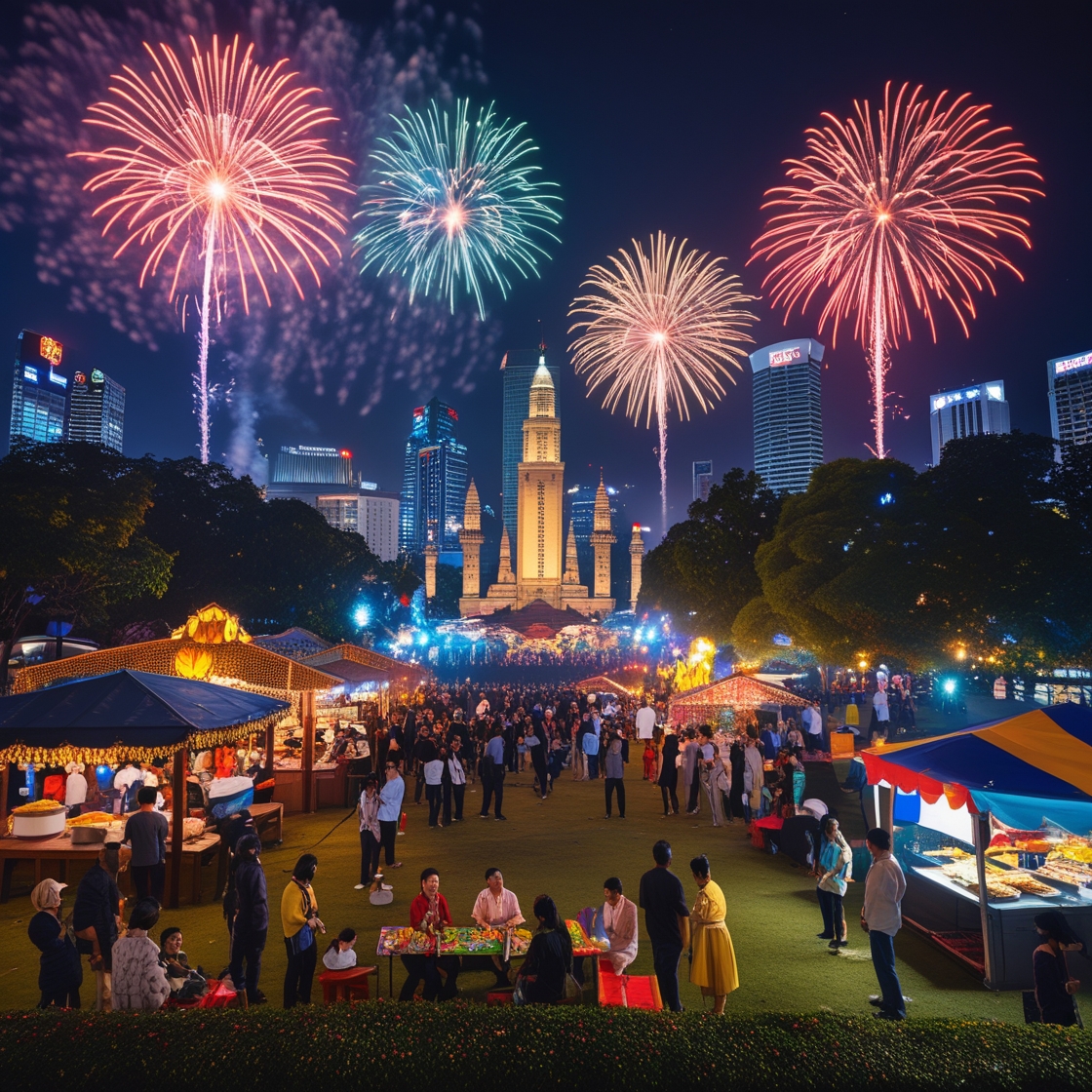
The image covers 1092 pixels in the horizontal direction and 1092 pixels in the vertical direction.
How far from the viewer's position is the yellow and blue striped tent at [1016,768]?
681cm

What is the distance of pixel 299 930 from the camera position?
590cm

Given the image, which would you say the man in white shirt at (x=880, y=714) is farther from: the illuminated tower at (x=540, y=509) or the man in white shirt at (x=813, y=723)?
the illuminated tower at (x=540, y=509)

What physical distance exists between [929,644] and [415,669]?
15.0 m

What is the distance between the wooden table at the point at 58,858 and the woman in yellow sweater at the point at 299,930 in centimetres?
366

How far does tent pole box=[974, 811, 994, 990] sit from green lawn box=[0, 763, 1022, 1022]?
0.66ft

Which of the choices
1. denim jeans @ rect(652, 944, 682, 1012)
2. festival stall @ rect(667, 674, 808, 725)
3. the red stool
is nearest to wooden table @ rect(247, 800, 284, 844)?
the red stool

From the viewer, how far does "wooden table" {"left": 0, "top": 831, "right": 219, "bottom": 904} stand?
8.80 m

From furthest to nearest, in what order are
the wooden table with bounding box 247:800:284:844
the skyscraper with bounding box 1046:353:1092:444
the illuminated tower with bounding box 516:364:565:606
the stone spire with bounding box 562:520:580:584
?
the stone spire with bounding box 562:520:580:584
the illuminated tower with bounding box 516:364:565:606
the skyscraper with bounding box 1046:353:1092:444
the wooden table with bounding box 247:800:284:844

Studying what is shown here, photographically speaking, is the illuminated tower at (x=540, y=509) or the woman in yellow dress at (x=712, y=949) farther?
the illuminated tower at (x=540, y=509)

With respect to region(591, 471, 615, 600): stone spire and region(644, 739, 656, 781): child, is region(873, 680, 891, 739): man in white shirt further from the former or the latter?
region(591, 471, 615, 600): stone spire

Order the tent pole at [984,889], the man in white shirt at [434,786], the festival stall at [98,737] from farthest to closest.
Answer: the man in white shirt at [434,786] < the festival stall at [98,737] < the tent pole at [984,889]

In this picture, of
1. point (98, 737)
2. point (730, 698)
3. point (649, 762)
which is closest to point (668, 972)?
point (98, 737)

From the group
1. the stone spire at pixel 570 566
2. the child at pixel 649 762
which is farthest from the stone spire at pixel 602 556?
the child at pixel 649 762

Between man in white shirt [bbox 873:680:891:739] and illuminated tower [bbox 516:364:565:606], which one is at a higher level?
illuminated tower [bbox 516:364:565:606]
